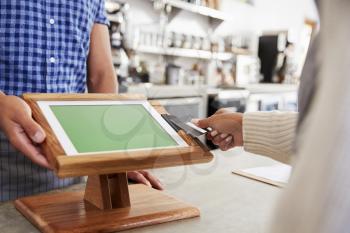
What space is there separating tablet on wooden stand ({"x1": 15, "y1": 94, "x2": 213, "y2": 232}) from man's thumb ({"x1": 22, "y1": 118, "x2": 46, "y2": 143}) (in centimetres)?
1

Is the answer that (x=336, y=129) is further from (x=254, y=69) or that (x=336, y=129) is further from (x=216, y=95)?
(x=254, y=69)

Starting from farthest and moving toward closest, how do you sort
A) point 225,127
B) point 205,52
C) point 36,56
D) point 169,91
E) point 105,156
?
point 205,52 < point 169,91 < point 36,56 < point 225,127 < point 105,156

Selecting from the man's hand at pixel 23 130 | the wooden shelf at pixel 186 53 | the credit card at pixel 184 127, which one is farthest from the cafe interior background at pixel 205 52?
the man's hand at pixel 23 130

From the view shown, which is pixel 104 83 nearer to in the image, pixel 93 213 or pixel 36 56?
pixel 36 56

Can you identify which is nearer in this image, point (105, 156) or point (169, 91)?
point (105, 156)

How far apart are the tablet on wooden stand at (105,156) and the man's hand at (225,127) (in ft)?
0.52

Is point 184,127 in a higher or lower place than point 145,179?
higher

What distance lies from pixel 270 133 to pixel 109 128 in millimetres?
330

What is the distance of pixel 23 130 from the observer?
735mm

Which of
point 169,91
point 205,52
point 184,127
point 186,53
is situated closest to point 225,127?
point 184,127

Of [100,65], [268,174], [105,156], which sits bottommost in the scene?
[268,174]

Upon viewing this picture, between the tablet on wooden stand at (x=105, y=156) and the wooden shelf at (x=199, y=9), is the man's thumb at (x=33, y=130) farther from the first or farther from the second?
the wooden shelf at (x=199, y=9)

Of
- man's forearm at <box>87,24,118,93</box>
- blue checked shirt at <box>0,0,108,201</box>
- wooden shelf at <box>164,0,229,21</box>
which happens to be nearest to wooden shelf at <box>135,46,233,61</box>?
wooden shelf at <box>164,0,229,21</box>

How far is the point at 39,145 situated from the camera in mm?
721
